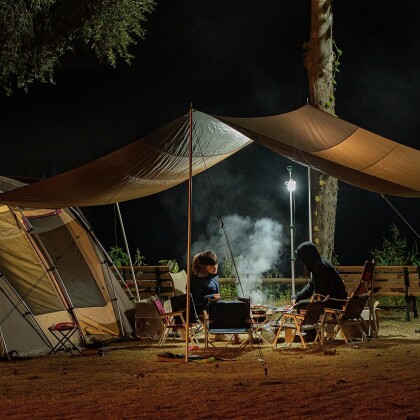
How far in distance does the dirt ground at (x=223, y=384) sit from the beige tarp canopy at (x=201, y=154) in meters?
1.87

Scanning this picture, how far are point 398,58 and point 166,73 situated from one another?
7.63 m

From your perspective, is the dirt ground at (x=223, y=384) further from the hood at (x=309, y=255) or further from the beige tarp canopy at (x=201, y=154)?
the beige tarp canopy at (x=201, y=154)

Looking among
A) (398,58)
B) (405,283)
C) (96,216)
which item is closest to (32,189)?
(405,283)

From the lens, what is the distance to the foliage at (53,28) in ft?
42.8

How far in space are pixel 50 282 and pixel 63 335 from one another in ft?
3.54

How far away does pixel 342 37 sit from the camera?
20984 millimetres

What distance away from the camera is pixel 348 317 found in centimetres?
873

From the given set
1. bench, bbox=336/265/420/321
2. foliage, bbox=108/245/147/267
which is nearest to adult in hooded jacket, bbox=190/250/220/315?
bench, bbox=336/265/420/321

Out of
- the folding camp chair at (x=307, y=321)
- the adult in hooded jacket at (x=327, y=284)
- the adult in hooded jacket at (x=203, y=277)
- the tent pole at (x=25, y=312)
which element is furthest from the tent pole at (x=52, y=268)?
the adult in hooded jacket at (x=327, y=284)

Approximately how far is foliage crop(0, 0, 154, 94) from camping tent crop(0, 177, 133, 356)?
181 inches

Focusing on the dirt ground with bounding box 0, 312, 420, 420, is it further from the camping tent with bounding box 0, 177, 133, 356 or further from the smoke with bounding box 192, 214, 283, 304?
the smoke with bounding box 192, 214, 283, 304

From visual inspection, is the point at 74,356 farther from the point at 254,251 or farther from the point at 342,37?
the point at 342,37

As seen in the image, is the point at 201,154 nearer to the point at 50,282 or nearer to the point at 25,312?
the point at 50,282

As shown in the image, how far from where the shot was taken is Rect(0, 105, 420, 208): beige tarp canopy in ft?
25.7
